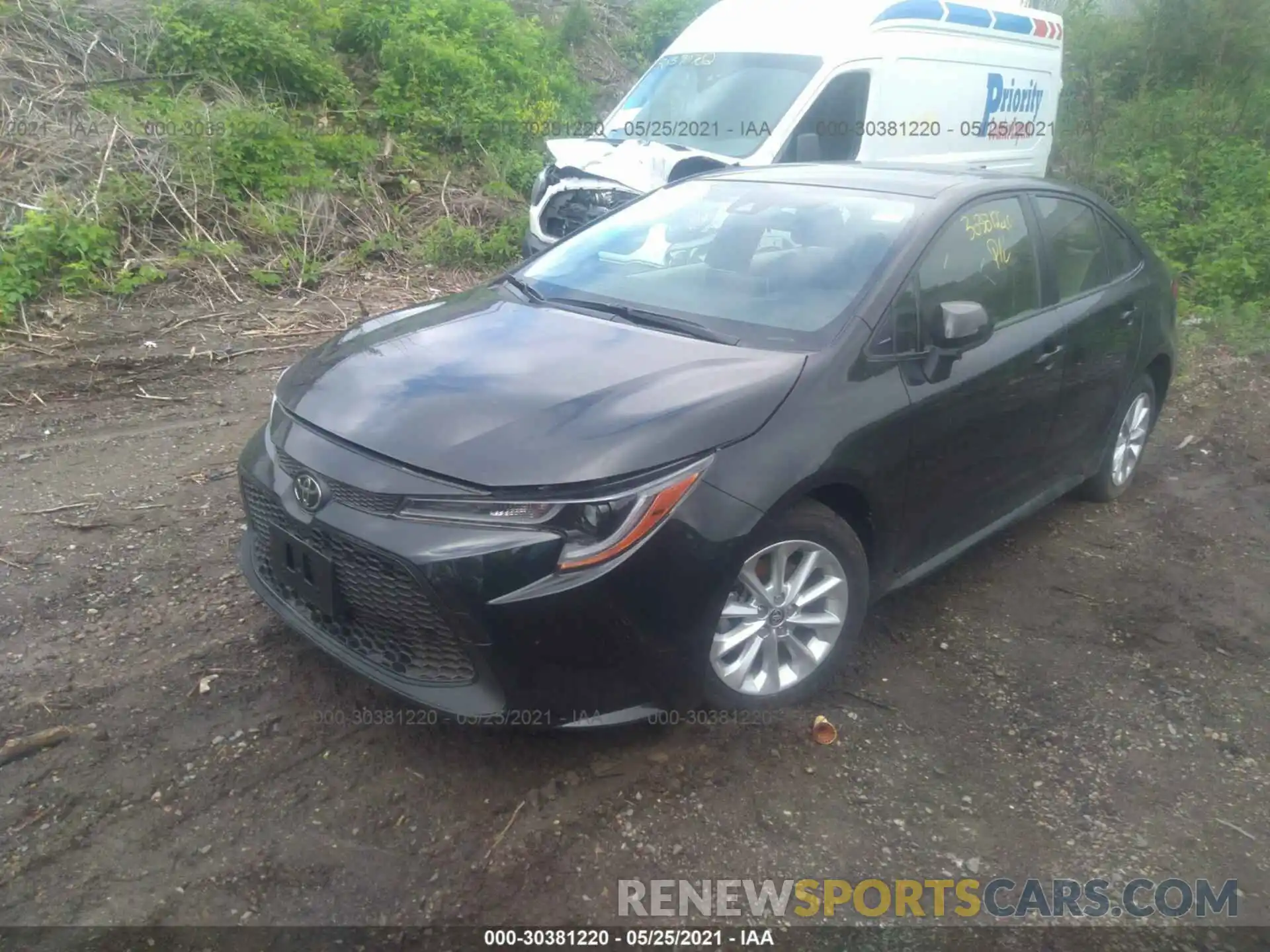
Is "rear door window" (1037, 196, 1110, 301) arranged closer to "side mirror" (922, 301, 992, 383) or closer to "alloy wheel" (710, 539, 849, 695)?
"side mirror" (922, 301, 992, 383)

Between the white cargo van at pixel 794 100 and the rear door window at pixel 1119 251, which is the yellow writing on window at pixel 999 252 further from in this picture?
the white cargo van at pixel 794 100

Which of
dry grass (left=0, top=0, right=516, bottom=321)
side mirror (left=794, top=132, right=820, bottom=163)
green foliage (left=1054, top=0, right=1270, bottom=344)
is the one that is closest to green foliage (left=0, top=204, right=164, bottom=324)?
dry grass (left=0, top=0, right=516, bottom=321)

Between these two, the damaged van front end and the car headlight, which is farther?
the damaged van front end

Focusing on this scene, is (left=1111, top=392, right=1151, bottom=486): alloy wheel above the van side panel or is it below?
below

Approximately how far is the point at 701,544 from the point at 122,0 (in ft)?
32.9

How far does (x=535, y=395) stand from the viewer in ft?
9.57

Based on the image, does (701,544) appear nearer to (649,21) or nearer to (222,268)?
(222,268)

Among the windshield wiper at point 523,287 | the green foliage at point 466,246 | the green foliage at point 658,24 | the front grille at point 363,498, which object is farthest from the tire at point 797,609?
the green foliage at point 658,24

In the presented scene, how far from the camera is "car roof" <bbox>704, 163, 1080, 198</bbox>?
385 centimetres

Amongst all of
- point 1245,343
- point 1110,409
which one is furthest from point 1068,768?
point 1245,343

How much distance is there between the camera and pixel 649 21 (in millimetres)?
14875

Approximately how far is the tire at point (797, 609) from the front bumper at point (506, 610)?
0.25 ft

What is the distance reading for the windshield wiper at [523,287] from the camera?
12.4ft

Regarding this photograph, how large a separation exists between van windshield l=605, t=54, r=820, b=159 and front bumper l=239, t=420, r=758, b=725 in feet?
18.4
